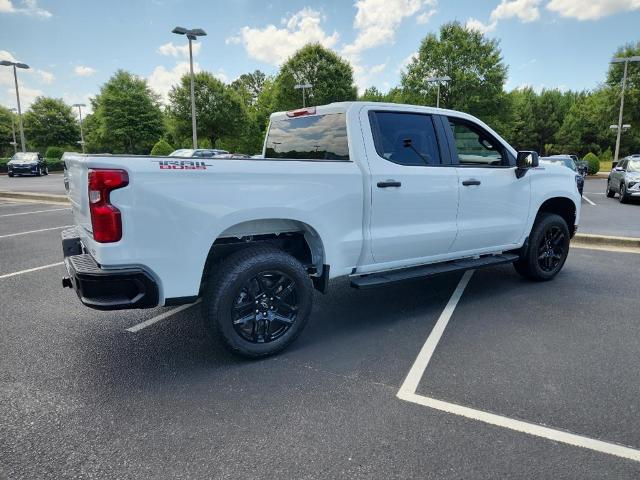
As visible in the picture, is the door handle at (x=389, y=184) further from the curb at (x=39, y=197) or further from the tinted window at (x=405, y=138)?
the curb at (x=39, y=197)

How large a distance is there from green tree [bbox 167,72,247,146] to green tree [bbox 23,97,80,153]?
24.2 m

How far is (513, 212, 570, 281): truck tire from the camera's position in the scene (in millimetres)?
5445

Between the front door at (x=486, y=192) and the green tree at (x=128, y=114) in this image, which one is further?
the green tree at (x=128, y=114)

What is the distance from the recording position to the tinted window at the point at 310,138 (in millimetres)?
4074

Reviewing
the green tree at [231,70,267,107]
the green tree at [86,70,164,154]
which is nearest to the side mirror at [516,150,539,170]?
the green tree at [86,70,164,154]

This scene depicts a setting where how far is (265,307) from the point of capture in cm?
353

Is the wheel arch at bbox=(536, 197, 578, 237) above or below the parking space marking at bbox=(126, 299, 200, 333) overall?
above

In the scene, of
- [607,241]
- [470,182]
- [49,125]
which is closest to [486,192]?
[470,182]

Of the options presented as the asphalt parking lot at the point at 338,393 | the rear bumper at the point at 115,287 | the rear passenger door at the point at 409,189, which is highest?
the rear passenger door at the point at 409,189

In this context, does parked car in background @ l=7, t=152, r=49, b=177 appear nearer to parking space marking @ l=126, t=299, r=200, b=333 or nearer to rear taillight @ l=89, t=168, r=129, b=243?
parking space marking @ l=126, t=299, r=200, b=333

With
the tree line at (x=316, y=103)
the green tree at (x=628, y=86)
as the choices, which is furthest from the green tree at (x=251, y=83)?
the green tree at (x=628, y=86)

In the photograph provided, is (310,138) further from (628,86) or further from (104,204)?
(628,86)

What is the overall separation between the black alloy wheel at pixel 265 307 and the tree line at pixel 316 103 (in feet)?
128

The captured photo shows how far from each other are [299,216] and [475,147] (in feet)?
8.09
